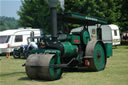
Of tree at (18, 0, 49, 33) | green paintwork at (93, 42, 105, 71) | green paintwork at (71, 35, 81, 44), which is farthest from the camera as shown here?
tree at (18, 0, 49, 33)

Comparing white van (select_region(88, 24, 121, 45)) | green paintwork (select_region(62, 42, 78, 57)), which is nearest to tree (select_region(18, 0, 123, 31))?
white van (select_region(88, 24, 121, 45))

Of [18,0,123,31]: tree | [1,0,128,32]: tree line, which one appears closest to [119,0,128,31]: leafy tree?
[1,0,128,32]: tree line

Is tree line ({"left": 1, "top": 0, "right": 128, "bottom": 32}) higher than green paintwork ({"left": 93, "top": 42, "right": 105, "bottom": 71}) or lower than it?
higher

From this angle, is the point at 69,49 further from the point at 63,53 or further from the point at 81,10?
the point at 81,10

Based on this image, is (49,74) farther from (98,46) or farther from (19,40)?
(19,40)

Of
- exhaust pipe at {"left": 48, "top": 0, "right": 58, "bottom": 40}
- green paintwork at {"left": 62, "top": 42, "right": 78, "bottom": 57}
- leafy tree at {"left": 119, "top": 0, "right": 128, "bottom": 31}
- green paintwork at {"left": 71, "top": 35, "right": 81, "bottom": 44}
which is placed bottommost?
green paintwork at {"left": 62, "top": 42, "right": 78, "bottom": 57}

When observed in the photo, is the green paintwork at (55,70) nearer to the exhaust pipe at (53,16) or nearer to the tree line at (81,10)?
the exhaust pipe at (53,16)

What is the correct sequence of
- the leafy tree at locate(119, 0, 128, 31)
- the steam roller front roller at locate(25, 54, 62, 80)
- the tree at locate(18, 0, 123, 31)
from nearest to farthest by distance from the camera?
1. the steam roller front roller at locate(25, 54, 62, 80)
2. the tree at locate(18, 0, 123, 31)
3. the leafy tree at locate(119, 0, 128, 31)

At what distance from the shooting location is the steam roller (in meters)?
7.89

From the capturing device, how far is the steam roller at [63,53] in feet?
25.9

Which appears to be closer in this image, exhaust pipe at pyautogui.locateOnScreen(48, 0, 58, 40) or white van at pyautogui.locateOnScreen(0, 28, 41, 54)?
exhaust pipe at pyautogui.locateOnScreen(48, 0, 58, 40)

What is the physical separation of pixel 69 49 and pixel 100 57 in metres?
1.64

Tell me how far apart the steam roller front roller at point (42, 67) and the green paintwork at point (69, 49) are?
1.05m

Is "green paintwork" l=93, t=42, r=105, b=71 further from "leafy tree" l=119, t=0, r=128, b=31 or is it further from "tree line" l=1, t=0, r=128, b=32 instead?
"leafy tree" l=119, t=0, r=128, b=31
